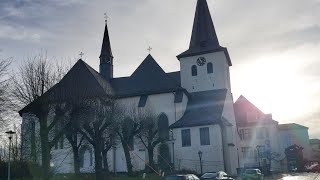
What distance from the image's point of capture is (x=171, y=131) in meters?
48.5

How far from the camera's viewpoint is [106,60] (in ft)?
202

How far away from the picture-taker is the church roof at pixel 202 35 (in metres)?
54.3

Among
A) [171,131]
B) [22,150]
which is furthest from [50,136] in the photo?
[171,131]

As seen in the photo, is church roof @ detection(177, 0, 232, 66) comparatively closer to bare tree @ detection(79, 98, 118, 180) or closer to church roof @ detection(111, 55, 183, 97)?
church roof @ detection(111, 55, 183, 97)

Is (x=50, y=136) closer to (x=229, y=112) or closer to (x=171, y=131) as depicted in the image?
(x=171, y=131)

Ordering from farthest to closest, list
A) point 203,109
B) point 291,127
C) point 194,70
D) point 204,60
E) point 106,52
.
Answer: point 291,127 → point 106,52 → point 194,70 → point 204,60 → point 203,109

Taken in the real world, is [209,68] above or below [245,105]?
above

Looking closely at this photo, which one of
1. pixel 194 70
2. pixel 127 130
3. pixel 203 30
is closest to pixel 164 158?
pixel 127 130

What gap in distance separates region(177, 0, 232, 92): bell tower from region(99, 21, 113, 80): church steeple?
1192 cm

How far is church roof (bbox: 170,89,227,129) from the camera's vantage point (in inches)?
1853

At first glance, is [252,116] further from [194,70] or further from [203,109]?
[203,109]

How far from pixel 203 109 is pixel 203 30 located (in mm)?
12404

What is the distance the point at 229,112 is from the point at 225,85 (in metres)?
3.85

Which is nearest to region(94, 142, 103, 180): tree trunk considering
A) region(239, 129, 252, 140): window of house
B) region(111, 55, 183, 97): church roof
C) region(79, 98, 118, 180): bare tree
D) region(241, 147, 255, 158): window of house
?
region(79, 98, 118, 180): bare tree
